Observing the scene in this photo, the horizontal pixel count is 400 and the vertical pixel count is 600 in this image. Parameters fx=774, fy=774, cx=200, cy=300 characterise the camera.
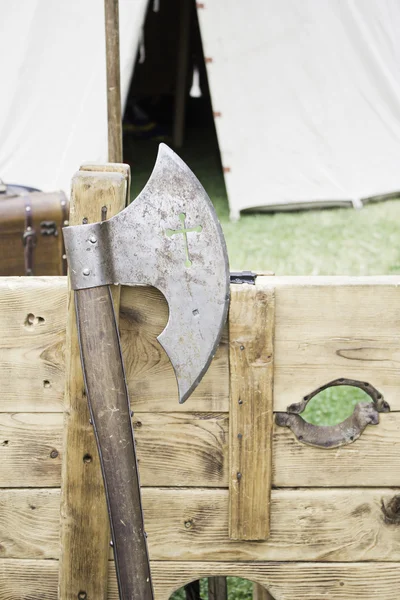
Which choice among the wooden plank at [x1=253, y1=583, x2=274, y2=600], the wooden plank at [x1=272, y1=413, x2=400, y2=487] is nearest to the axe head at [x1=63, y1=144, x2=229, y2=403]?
the wooden plank at [x1=272, y1=413, x2=400, y2=487]

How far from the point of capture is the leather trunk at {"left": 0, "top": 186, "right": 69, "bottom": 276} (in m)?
3.14

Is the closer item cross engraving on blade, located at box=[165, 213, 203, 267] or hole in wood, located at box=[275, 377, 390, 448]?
cross engraving on blade, located at box=[165, 213, 203, 267]

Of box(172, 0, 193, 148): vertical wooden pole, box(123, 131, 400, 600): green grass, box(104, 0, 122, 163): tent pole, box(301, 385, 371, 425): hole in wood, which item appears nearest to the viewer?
box(301, 385, 371, 425): hole in wood

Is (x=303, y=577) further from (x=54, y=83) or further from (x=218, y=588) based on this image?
(x=54, y=83)

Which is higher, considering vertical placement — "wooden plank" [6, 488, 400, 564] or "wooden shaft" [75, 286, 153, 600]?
"wooden shaft" [75, 286, 153, 600]

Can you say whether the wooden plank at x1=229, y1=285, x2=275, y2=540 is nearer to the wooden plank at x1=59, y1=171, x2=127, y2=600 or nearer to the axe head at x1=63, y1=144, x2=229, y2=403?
the axe head at x1=63, y1=144, x2=229, y2=403

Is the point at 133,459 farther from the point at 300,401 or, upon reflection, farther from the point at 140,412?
the point at 300,401

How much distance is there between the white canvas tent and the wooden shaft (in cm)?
370

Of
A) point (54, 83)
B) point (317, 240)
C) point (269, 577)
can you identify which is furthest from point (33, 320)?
point (54, 83)

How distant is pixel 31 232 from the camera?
10.4 feet

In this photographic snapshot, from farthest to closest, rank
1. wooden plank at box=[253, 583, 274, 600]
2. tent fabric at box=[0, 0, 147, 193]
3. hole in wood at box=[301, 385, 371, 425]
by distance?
tent fabric at box=[0, 0, 147, 193]
hole in wood at box=[301, 385, 371, 425]
wooden plank at box=[253, 583, 274, 600]

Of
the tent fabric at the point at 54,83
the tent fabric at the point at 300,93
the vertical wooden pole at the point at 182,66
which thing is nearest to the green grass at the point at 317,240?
the tent fabric at the point at 300,93

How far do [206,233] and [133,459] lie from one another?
37 cm

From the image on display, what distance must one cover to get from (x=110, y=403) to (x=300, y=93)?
430 cm
